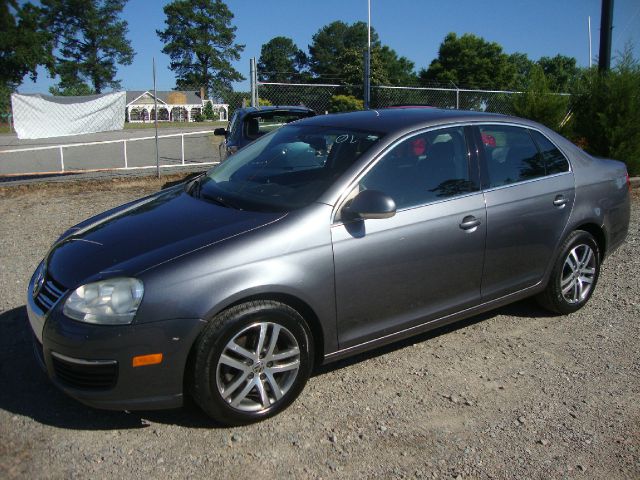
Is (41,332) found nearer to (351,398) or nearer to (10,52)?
(351,398)

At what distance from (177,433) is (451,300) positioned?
74.8 inches

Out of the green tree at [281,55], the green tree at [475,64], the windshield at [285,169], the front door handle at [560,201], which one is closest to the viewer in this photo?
the windshield at [285,169]

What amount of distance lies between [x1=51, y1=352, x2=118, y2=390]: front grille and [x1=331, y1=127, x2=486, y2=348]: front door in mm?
1255

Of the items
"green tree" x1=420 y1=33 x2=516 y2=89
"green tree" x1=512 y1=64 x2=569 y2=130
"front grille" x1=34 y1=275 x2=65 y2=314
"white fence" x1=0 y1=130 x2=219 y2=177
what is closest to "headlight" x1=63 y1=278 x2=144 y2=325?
"front grille" x1=34 y1=275 x2=65 y2=314

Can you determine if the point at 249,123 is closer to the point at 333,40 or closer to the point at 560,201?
the point at 560,201

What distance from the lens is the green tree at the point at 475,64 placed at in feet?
180

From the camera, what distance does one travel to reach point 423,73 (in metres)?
60.9

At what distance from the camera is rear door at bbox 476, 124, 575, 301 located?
4094 millimetres

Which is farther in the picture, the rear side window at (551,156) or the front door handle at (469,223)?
the rear side window at (551,156)

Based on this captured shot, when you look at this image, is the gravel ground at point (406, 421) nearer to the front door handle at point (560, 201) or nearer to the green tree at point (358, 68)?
the front door handle at point (560, 201)

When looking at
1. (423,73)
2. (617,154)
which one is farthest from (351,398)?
(423,73)

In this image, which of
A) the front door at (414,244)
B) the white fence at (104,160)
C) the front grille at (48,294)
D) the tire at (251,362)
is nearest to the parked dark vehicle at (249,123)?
the white fence at (104,160)

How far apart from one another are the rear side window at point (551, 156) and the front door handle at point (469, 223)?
1002 mm

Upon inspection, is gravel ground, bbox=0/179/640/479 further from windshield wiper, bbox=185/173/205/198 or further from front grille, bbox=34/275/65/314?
windshield wiper, bbox=185/173/205/198
